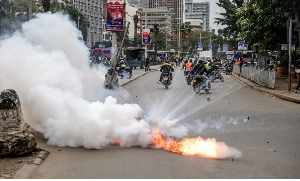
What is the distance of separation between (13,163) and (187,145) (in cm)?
307

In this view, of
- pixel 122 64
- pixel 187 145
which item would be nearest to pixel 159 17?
pixel 122 64

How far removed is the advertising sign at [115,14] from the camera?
75.7 feet

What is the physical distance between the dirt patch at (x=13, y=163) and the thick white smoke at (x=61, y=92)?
1025 mm

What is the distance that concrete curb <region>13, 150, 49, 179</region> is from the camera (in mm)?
6085

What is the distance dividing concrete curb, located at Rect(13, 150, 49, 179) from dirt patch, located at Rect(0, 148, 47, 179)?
0.07 metres

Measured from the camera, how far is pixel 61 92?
29.8ft

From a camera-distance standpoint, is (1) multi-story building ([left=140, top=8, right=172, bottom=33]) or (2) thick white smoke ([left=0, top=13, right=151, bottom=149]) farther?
(1) multi-story building ([left=140, top=8, right=172, bottom=33])

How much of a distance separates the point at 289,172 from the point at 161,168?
1928mm

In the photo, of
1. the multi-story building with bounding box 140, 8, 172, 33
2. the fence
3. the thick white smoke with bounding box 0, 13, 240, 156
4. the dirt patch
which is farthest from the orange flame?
the multi-story building with bounding box 140, 8, 172, 33

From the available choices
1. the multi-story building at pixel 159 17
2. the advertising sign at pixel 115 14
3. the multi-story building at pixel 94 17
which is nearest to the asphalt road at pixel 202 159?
the advertising sign at pixel 115 14

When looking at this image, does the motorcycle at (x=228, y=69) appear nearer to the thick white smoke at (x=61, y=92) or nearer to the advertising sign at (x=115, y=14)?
the advertising sign at (x=115, y=14)

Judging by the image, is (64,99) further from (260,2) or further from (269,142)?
(260,2)

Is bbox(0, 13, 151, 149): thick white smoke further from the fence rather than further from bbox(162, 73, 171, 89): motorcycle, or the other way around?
the fence

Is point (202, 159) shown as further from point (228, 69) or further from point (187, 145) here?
point (228, 69)
